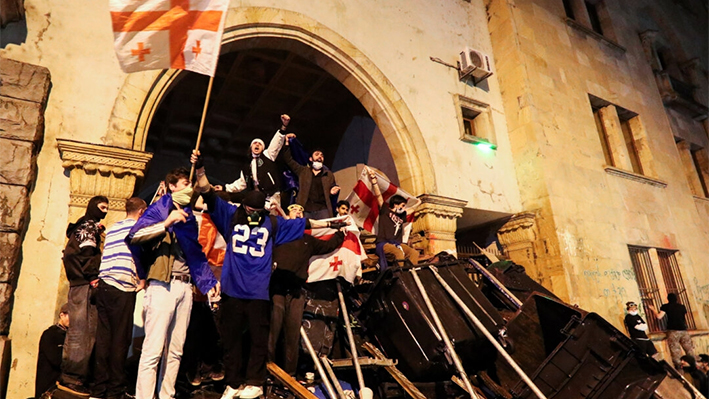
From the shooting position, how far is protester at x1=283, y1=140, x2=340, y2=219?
21.6 feet

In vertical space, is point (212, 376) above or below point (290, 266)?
below

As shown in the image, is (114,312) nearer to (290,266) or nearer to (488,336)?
(290,266)

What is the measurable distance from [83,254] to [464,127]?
8.19m

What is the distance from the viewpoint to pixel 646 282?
996cm

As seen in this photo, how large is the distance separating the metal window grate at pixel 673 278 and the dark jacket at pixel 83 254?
12607 millimetres

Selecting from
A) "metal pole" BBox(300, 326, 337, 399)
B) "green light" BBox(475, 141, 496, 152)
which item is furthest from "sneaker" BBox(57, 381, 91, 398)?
"green light" BBox(475, 141, 496, 152)

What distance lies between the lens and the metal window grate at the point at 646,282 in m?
9.67

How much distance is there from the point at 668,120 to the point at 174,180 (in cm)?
1545

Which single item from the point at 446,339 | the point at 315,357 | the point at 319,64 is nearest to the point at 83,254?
the point at 315,357

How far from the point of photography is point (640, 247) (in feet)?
33.4

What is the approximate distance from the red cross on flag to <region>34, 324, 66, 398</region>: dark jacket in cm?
286

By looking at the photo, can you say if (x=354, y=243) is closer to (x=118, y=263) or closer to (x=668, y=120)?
(x=118, y=263)

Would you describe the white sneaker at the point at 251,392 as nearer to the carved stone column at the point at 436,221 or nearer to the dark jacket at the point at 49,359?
the dark jacket at the point at 49,359

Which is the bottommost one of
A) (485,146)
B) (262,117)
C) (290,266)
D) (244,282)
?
(244,282)
